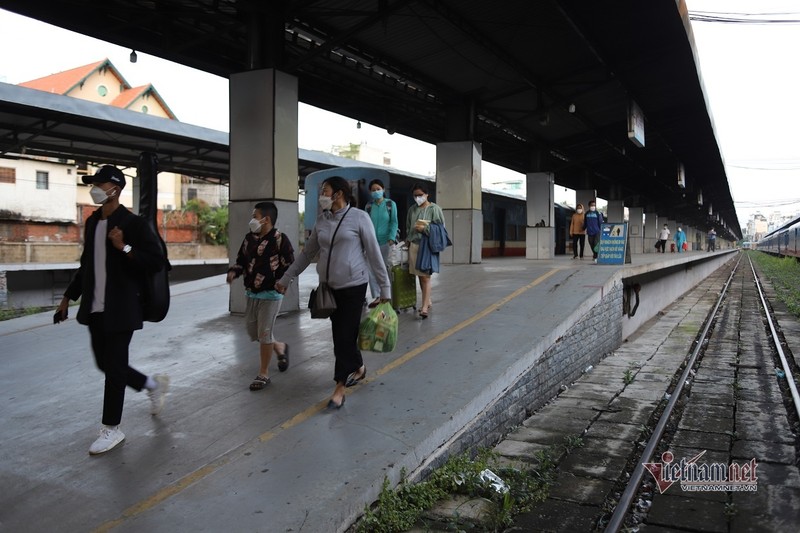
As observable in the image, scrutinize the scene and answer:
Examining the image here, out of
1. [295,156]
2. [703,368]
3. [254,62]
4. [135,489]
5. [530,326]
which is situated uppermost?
[254,62]

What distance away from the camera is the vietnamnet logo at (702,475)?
13.6 feet

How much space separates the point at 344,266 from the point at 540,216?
1716cm

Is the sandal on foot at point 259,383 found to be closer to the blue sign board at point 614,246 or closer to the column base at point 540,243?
the blue sign board at point 614,246

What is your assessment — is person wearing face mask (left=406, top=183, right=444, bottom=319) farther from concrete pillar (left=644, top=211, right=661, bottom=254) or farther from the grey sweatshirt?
concrete pillar (left=644, top=211, right=661, bottom=254)

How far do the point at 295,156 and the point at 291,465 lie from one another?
5.69 m

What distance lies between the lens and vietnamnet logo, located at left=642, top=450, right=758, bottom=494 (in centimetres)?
415

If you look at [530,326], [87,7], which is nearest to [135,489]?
[530,326]

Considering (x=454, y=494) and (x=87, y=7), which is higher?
(x=87, y=7)

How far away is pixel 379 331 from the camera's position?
4.41 m

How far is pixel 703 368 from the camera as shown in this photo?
9031mm

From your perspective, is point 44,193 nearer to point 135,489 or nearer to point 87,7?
point 87,7

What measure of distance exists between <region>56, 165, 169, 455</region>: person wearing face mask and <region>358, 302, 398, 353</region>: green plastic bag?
1.56 metres

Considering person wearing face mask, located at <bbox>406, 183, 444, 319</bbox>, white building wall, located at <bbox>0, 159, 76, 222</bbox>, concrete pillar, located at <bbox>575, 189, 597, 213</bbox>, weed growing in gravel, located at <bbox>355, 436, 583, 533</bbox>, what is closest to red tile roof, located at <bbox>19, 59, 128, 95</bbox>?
white building wall, located at <bbox>0, 159, 76, 222</bbox>

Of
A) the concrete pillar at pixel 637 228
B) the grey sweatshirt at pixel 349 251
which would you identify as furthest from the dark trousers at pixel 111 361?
the concrete pillar at pixel 637 228
